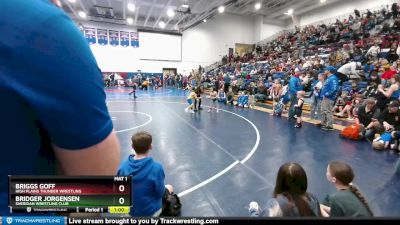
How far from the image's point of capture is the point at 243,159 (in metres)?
5.46

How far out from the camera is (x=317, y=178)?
4469mm

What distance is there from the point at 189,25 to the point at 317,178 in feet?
91.2

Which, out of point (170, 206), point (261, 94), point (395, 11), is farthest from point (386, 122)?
point (395, 11)

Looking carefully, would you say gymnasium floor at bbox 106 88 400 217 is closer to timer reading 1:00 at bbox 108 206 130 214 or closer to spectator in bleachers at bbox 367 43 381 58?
timer reading 1:00 at bbox 108 206 130 214

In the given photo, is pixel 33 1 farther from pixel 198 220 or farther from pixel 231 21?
pixel 231 21

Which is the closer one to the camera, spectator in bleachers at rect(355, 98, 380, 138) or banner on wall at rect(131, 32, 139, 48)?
spectator in bleachers at rect(355, 98, 380, 138)

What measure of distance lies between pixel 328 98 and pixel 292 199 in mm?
7495

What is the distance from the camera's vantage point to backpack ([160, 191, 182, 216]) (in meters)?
3.05

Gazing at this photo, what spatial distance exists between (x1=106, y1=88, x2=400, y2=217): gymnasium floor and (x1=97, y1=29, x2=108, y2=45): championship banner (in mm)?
22230

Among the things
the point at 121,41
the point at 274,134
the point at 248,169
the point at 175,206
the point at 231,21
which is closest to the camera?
the point at 175,206

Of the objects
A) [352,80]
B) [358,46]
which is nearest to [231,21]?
[358,46]

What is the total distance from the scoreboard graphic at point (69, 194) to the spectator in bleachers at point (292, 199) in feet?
3.66

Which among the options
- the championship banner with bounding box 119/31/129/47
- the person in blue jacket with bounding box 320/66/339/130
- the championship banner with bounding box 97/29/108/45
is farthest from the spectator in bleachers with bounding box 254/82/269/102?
the championship banner with bounding box 97/29/108/45

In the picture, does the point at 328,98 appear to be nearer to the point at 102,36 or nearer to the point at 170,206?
the point at 170,206
